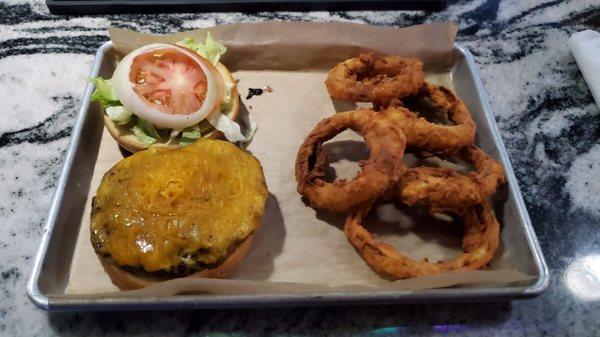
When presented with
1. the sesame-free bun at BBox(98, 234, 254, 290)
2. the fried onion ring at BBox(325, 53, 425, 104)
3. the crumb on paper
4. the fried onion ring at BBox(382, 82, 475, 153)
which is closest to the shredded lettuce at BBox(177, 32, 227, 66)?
the crumb on paper

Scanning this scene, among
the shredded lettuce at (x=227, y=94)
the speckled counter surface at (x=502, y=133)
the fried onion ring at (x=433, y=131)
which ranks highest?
the fried onion ring at (x=433, y=131)

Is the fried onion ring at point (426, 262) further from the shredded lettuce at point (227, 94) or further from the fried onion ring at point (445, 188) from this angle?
the shredded lettuce at point (227, 94)

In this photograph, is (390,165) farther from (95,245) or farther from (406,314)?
(95,245)

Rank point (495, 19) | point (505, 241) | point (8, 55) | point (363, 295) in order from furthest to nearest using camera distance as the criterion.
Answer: point (495, 19), point (8, 55), point (505, 241), point (363, 295)

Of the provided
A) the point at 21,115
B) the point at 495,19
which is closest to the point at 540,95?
the point at 495,19

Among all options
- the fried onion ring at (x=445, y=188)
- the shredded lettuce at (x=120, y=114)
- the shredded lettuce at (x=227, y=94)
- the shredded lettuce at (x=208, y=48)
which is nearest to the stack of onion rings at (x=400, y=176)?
the fried onion ring at (x=445, y=188)
